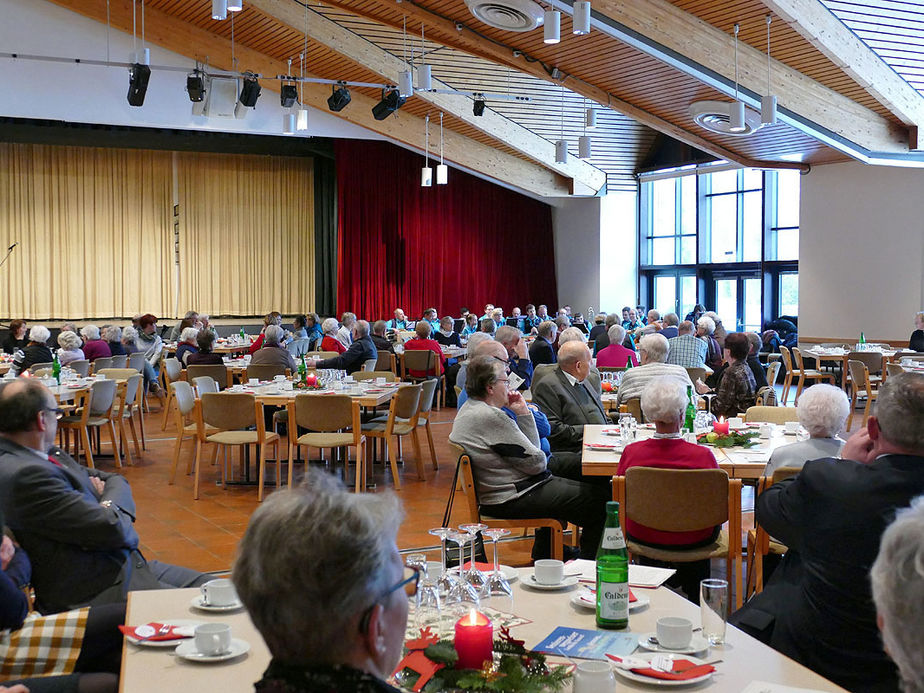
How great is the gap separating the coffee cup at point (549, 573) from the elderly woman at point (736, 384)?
4265 mm

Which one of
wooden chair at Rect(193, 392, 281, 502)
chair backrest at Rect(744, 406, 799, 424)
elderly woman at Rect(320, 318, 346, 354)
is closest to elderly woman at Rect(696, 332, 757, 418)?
chair backrest at Rect(744, 406, 799, 424)

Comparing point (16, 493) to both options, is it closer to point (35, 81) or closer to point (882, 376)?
point (882, 376)

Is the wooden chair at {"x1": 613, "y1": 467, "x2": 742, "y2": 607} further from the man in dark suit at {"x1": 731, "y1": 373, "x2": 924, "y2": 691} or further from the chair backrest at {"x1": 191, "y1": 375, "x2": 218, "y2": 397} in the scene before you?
the chair backrest at {"x1": 191, "y1": 375, "x2": 218, "y2": 397}

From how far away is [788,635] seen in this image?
2773 millimetres

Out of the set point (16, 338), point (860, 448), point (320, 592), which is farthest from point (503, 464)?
point (16, 338)

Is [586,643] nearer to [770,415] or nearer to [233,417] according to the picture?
[770,415]

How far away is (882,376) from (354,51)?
8.33 meters

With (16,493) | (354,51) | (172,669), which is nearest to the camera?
(172,669)

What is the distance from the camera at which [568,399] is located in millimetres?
6238

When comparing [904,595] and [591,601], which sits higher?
[904,595]

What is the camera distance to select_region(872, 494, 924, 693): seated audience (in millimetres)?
1302

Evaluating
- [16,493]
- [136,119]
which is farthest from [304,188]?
[16,493]

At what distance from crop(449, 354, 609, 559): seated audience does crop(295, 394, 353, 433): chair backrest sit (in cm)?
243

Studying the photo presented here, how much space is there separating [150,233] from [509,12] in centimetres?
1129
